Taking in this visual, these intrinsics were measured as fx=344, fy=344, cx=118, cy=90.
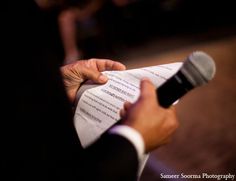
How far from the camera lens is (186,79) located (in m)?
0.68

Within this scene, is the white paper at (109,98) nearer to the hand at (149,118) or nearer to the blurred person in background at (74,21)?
the hand at (149,118)

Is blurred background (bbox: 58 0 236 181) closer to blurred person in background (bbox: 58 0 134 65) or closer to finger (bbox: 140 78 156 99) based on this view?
blurred person in background (bbox: 58 0 134 65)

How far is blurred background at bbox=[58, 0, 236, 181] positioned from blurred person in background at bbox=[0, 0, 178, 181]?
126 centimetres

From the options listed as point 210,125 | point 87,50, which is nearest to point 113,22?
point 87,50

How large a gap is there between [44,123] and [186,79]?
0.93 feet

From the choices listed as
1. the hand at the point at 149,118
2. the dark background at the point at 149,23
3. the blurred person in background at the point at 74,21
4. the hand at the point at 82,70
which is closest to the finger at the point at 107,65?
the hand at the point at 82,70

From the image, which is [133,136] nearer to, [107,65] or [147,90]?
[147,90]

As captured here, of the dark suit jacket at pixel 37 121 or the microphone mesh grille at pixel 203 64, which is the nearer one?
the dark suit jacket at pixel 37 121

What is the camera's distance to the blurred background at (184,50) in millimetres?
1928

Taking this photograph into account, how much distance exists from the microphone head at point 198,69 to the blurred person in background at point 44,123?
8 cm

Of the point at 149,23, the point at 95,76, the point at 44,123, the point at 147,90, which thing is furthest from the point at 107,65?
the point at 149,23

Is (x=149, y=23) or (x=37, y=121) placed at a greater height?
(x=37, y=121)

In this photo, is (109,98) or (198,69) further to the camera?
(109,98)

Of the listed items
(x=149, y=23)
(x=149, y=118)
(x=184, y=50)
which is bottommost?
(x=184, y=50)
